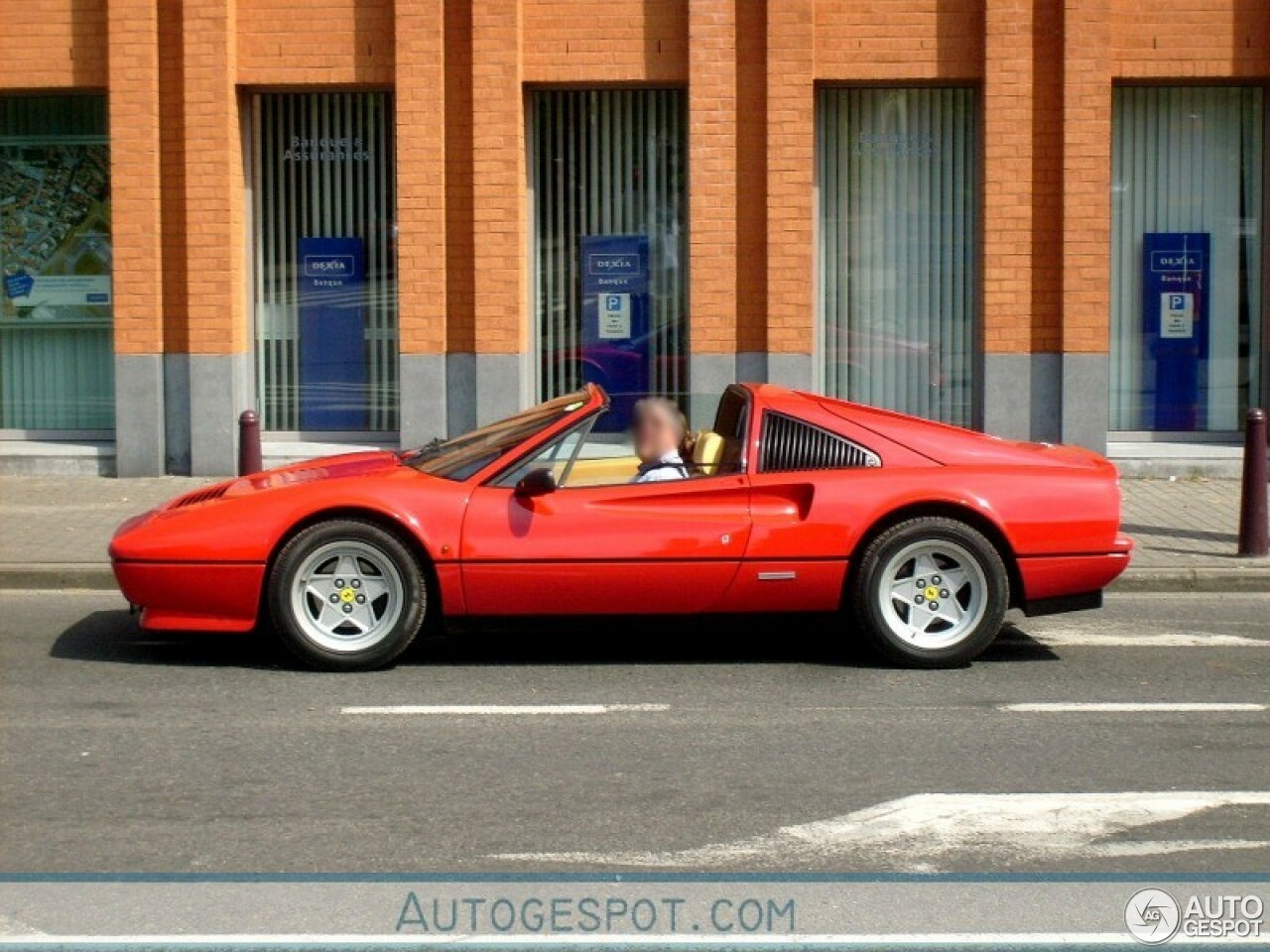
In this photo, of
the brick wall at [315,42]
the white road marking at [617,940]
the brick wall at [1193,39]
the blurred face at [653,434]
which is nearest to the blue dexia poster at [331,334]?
the brick wall at [315,42]

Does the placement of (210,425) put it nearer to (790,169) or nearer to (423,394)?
(423,394)

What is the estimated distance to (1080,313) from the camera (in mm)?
15461

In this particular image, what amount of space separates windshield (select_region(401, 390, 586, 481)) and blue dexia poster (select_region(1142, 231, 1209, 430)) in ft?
26.0

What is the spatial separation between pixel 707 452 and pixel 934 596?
127cm

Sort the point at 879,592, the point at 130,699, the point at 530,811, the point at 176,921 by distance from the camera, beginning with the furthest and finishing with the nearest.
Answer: the point at 879,592
the point at 130,699
the point at 530,811
the point at 176,921

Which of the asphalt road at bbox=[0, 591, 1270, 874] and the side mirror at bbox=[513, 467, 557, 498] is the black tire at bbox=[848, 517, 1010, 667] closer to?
the asphalt road at bbox=[0, 591, 1270, 874]

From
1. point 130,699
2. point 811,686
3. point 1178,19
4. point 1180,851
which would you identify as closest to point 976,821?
point 1180,851

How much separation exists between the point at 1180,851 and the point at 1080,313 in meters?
9.96

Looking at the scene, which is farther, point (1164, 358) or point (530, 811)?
point (1164, 358)

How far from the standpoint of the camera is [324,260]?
1638 cm

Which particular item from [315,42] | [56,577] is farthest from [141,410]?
[56,577]

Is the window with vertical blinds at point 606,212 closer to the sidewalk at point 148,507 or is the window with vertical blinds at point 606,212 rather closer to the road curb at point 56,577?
the sidewalk at point 148,507

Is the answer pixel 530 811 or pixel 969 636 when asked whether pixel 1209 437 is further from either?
pixel 530 811

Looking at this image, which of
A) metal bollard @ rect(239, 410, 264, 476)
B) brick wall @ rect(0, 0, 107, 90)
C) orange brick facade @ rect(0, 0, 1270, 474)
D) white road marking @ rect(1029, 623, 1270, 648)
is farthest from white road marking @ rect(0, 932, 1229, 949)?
brick wall @ rect(0, 0, 107, 90)
